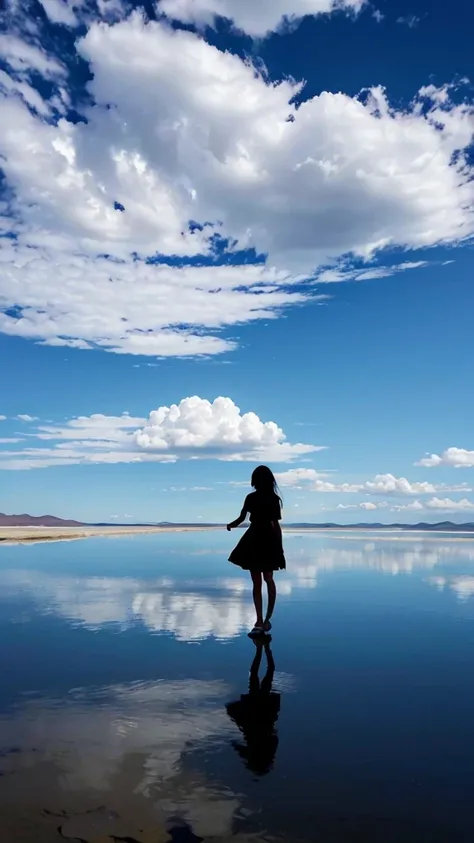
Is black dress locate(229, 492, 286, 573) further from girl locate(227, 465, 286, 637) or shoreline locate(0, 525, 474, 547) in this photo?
shoreline locate(0, 525, 474, 547)

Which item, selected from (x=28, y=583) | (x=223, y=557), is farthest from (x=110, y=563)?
(x=28, y=583)

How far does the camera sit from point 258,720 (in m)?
5.82

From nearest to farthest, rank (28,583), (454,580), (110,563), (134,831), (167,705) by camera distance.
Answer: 1. (134,831)
2. (167,705)
3. (28,583)
4. (454,580)
5. (110,563)

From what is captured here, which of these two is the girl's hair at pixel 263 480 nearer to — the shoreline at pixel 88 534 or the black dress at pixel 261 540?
the black dress at pixel 261 540

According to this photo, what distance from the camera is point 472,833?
382 cm

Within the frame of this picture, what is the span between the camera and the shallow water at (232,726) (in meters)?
3.96

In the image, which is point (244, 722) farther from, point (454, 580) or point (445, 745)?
point (454, 580)

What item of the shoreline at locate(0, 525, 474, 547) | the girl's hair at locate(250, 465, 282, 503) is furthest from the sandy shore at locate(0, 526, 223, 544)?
the girl's hair at locate(250, 465, 282, 503)

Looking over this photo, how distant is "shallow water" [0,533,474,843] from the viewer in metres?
3.96

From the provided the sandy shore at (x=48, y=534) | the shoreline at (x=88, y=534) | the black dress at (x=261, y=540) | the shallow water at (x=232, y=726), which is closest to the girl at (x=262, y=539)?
the black dress at (x=261, y=540)

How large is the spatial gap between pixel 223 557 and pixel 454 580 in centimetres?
1187

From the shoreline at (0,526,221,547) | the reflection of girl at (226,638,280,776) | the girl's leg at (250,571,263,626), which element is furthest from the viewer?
the shoreline at (0,526,221,547)

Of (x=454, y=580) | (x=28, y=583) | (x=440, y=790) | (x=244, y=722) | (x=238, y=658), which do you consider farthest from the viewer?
(x=454, y=580)

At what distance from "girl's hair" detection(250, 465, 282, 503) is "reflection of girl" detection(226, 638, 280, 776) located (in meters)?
3.91
